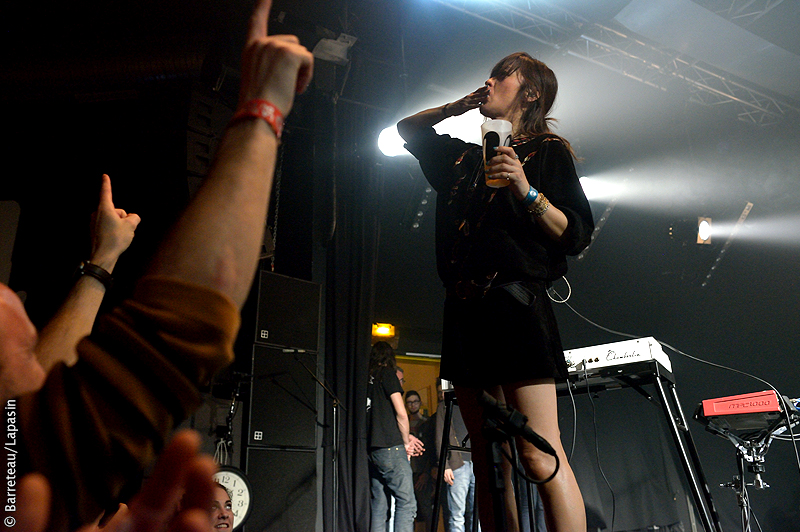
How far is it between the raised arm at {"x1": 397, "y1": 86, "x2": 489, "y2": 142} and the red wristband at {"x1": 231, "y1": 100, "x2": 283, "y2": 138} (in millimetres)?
1398

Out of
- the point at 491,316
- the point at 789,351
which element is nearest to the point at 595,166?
the point at 789,351

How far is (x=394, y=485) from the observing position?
4930mm

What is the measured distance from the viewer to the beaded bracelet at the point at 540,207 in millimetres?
1447

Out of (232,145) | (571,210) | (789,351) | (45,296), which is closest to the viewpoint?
(232,145)

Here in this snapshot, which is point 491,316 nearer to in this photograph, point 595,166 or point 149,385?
point 149,385

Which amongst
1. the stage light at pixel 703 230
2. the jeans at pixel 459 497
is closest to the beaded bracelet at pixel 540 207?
the jeans at pixel 459 497

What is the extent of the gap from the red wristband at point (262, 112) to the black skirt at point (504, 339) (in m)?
1.07

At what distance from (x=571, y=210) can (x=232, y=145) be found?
129cm

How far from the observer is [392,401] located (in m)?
5.10

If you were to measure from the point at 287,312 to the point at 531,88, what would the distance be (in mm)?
3496

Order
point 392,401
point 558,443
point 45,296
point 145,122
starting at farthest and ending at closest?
point 392,401, point 145,122, point 45,296, point 558,443

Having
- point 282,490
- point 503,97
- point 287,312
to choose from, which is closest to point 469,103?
point 503,97

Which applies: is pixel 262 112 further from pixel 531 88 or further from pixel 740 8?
pixel 740 8

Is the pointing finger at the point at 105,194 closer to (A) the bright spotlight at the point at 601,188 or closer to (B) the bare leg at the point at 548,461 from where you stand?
(B) the bare leg at the point at 548,461
